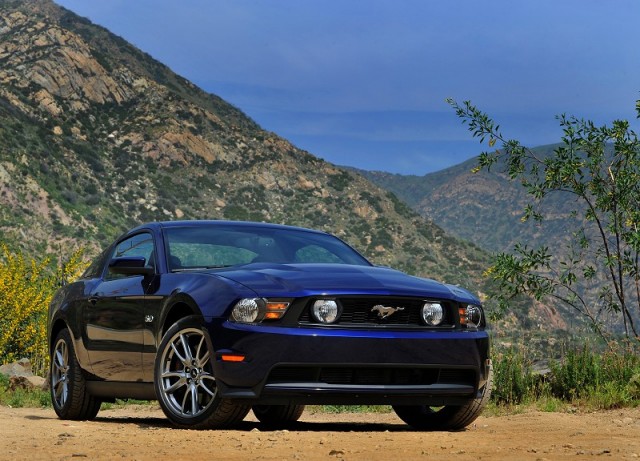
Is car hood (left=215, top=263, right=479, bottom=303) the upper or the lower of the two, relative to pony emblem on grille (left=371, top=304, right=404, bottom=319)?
upper

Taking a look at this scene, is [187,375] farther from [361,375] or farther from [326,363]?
[361,375]

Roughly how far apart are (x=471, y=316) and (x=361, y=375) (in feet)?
3.41

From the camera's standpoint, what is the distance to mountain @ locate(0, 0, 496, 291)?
3246 inches

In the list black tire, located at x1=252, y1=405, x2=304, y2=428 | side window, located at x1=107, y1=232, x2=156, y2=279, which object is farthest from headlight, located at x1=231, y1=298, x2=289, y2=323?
black tire, located at x1=252, y1=405, x2=304, y2=428

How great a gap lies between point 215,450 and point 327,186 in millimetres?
103752

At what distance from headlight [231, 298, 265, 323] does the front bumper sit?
0.06 m

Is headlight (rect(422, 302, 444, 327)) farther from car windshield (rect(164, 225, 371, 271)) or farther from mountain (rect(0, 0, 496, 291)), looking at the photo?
mountain (rect(0, 0, 496, 291))

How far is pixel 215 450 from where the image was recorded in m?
5.86

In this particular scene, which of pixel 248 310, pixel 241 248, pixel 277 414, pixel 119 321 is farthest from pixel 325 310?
pixel 277 414

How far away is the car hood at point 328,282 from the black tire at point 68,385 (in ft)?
7.88

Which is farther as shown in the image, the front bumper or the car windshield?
the car windshield

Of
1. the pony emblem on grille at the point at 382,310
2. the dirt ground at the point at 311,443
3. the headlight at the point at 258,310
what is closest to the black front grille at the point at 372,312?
the pony emblem on grille at the point at 382,310

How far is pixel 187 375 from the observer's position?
23.6 feet

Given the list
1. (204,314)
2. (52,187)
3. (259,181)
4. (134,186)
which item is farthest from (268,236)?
(259,181)
